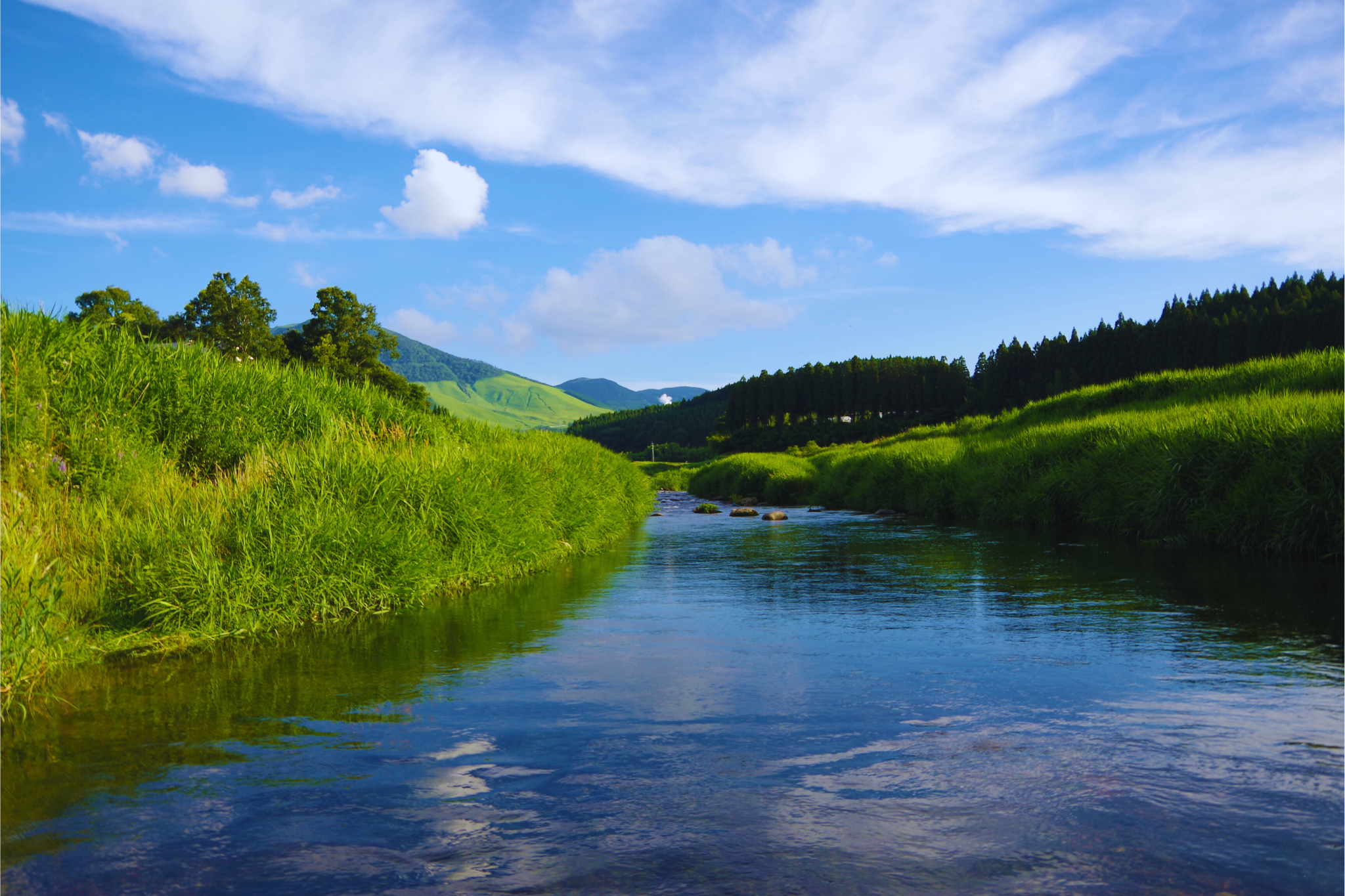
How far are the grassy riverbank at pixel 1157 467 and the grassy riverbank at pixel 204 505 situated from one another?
10.9 m

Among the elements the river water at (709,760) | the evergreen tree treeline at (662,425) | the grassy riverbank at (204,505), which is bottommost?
the river water at (709,760)

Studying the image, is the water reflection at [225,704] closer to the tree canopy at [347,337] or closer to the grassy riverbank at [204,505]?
the grassy riverbank at [204,505]

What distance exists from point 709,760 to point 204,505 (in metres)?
6.57

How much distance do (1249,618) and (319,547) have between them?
30.6 ft

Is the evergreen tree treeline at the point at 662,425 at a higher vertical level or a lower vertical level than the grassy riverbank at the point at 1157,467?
higher

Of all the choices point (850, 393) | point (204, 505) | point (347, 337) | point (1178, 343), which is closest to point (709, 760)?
point (204, 505)

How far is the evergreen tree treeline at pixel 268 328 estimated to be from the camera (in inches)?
2066

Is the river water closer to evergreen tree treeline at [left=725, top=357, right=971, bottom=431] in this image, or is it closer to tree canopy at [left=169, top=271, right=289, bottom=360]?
tree canopy at [left=169, top=271, right=289, bottom=360]

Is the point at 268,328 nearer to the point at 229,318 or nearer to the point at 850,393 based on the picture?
the point at 229,318

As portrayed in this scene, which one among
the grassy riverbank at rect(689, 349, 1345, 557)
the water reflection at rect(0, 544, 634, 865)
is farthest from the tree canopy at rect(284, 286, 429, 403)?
the water reflection at rect(0, 544, 634, 865)

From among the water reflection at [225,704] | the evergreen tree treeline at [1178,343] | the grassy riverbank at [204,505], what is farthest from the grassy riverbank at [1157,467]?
the evergreen tree treeline at [1178,343]

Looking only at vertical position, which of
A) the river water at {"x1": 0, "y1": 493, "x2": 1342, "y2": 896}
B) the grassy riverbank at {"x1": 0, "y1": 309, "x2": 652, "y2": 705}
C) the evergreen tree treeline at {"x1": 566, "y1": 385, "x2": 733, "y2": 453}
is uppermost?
the evergreen tree treeline at {"x1": 566, "y1": 385, "x2": 733, "y2": 453}

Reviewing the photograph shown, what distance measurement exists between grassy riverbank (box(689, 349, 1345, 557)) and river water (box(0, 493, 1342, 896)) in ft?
12.5

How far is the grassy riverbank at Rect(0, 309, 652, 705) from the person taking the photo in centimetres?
684
